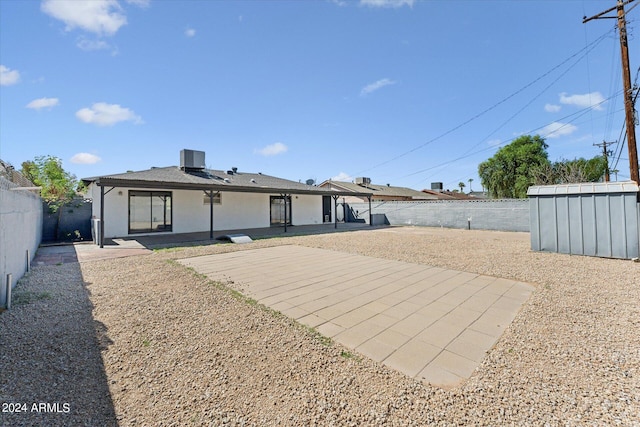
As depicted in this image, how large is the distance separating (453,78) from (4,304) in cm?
1719

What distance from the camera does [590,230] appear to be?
7.39 meters

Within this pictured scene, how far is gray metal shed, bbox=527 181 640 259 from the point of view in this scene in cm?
686

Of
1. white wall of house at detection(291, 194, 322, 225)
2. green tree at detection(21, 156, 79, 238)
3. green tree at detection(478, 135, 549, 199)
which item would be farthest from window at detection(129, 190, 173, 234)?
green tree at detection(478, 135, 549, 199)

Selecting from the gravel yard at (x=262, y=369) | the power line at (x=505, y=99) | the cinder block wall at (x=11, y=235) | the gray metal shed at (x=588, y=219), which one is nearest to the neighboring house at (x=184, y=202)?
the cinder block wall at (x=11, y=235)

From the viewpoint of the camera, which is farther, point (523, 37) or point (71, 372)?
point (523, 37)

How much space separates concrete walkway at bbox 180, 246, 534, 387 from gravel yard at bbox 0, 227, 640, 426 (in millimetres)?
204

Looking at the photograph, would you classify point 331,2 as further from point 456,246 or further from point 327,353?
point 327,353

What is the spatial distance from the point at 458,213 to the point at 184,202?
15.6 meters

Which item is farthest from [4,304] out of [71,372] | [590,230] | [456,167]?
[456,167]

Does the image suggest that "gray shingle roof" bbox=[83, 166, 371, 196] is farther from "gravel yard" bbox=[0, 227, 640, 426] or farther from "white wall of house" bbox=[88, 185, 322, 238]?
"gravel yard" bbox=[0, 227, 640, 426]

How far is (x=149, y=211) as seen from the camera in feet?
39.1

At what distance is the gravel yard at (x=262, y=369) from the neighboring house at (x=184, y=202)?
6.82 m

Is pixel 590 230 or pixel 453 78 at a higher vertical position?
pixel 453 78

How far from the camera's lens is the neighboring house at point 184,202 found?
10641 mm
